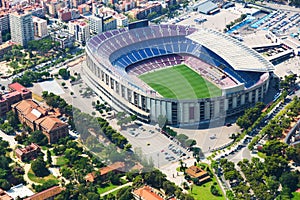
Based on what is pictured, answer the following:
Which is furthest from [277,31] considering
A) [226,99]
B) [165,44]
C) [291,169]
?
[291,169]

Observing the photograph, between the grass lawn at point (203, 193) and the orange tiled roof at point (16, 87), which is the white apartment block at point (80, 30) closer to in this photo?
the orange tiled roof at point (16, 87)

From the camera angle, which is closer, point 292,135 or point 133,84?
point 292,135

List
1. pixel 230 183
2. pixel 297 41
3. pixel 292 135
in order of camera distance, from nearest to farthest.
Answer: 1. pixel 230 183
2. pixel 292 135
3. pixel 297 41

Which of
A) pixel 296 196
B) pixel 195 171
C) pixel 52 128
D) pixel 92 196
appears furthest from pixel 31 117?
pixel 296 196

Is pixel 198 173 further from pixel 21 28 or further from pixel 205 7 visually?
pixel 205 7

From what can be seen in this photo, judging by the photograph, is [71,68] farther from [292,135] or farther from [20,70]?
[292,135]

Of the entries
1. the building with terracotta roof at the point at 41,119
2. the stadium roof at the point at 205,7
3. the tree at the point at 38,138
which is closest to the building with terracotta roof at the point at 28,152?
the tree at the point at 38,138
